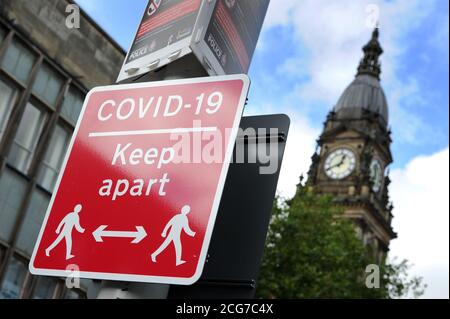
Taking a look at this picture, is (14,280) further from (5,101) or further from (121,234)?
(121,234)

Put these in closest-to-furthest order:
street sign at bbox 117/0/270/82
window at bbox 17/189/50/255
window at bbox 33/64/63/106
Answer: street sign at bbox 117/0/270/82 → window at bbox 17/189/50/255 → window at bbox 33/64/63/106

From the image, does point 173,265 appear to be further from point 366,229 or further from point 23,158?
point 366,229

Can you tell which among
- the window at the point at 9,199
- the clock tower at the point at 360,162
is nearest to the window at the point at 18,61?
the window at the point at 9,199

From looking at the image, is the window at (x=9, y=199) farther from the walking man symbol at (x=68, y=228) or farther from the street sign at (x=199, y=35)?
the walking man symbol at (x=68, y=228)

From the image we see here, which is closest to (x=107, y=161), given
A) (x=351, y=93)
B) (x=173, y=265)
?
(x=173, y=265)

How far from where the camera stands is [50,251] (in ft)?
11.4

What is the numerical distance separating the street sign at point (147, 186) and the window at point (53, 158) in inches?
664

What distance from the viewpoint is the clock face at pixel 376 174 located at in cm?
9400

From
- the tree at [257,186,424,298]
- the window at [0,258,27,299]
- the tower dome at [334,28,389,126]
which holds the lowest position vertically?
the window at [0,258,27,299]

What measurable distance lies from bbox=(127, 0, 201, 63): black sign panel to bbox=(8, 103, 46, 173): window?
51.5ft

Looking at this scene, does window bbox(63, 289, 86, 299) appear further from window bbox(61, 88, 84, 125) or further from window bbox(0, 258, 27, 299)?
window bbox(61, 88, 84, 125)

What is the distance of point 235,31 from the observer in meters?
4.07

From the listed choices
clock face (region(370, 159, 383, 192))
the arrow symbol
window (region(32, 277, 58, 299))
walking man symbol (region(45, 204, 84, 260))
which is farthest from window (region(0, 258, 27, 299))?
clock face (region(370, 159, 383, 192))

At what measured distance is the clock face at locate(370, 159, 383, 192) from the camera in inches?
3701
